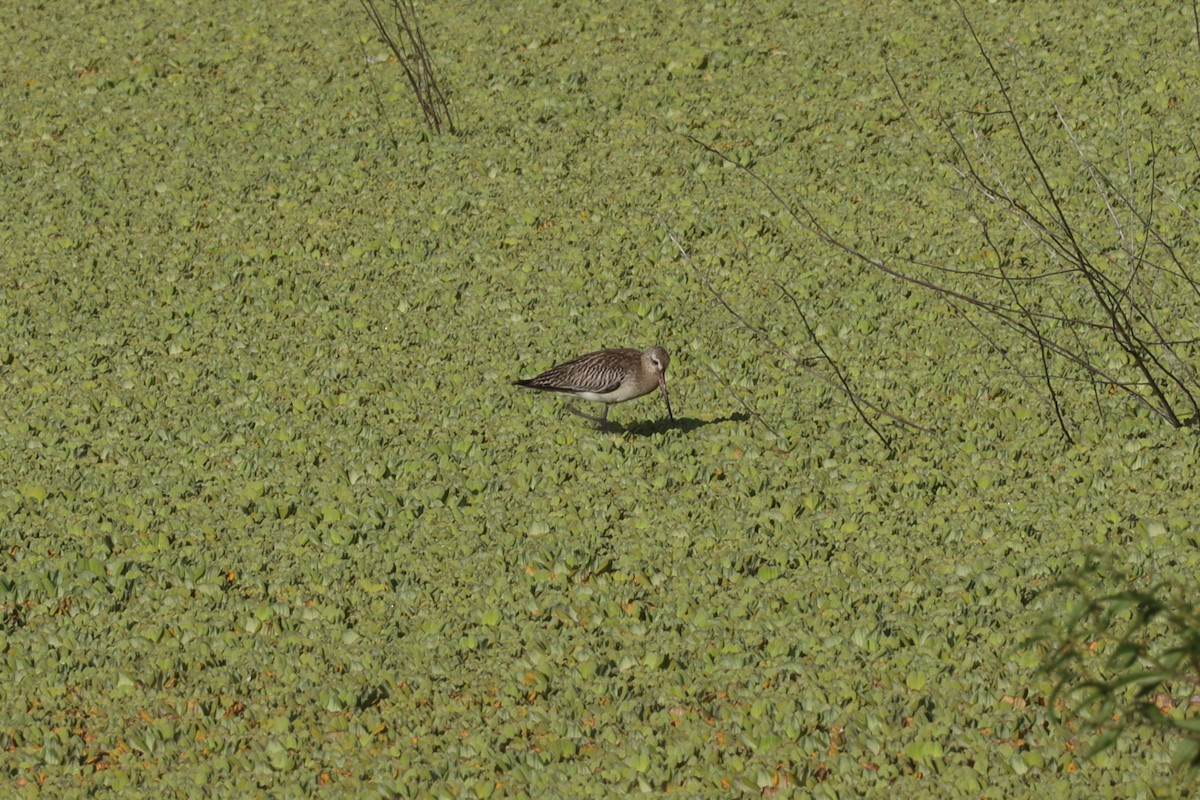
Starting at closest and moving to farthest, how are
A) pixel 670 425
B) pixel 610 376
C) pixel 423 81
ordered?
1. pixel 610 376
2. pixel 670 425
3. pixel 423 81

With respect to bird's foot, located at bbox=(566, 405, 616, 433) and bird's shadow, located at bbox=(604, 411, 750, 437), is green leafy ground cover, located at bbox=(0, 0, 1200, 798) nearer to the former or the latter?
bird's shadow, located at bbox=(604, 411, 750, 437)

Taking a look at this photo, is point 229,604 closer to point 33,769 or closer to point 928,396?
point 33,769

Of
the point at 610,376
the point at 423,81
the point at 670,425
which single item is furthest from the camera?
the point at 423,81

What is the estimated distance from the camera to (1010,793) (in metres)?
6.40

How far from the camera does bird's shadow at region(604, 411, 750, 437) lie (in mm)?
10289

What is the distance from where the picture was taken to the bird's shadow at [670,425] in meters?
10.3

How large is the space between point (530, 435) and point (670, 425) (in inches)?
40.1

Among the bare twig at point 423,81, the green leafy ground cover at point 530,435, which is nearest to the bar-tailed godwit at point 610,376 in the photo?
the green leafy ground cover at point 530,435

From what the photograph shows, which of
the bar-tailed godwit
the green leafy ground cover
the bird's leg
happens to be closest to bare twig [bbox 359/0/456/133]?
the green leafy ground cover

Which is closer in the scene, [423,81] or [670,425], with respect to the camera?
[670,425]

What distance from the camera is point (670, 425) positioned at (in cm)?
1034

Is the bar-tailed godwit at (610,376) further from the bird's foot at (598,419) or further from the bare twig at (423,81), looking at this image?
the bare twig at (423,81)

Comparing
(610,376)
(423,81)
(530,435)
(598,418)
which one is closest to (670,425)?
(598,418)

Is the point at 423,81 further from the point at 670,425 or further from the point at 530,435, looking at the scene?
the point at 670,425
